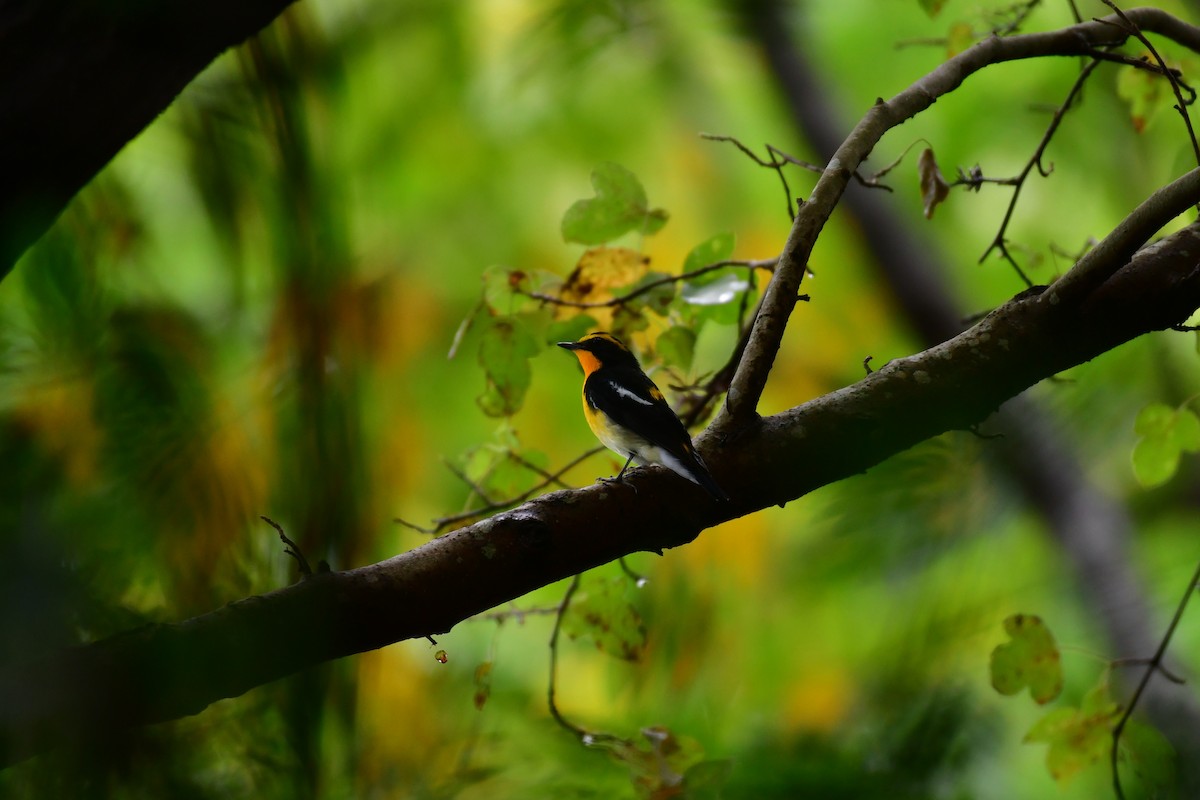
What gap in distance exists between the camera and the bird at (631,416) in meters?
1.42

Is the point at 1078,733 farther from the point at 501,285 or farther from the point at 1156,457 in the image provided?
the point at 501,285

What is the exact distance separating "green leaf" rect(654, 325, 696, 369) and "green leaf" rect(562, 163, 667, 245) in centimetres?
19

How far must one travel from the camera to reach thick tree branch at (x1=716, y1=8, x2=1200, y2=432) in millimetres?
1455

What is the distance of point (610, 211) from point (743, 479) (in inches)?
24.6

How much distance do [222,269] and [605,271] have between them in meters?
1.19

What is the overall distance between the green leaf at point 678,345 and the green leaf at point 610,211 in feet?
0.62

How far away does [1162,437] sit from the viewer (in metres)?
1.65

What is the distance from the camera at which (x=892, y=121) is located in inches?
62.4

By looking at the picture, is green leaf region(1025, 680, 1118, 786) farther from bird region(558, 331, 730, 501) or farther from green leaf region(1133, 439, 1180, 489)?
bird region(558, 331, 730, 501)

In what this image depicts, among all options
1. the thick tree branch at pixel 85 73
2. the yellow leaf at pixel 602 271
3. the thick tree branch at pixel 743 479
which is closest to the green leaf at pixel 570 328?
the yellow leaf at pixel 602 271

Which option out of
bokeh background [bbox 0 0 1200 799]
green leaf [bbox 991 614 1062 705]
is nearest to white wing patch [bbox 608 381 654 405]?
bokeh background [bbox 0 0 1200 799]

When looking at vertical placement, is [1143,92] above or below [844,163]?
below

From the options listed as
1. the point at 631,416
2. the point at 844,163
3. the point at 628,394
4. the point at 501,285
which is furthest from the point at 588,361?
the point at 844,163

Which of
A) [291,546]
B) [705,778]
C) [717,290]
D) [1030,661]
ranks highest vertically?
[291,546]
